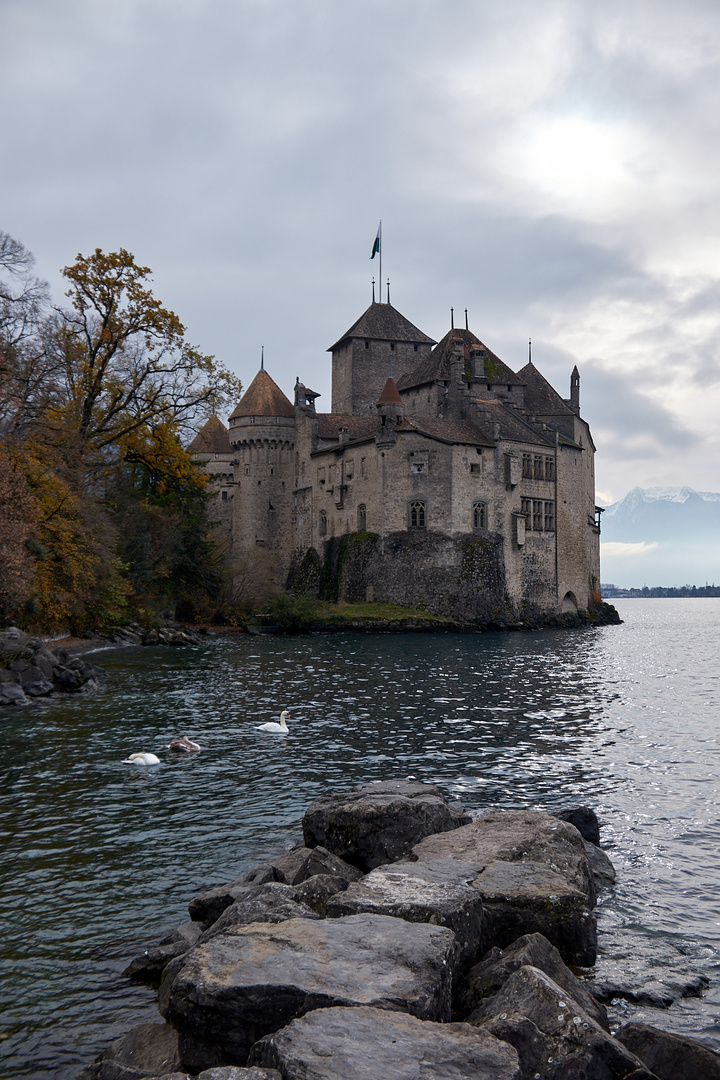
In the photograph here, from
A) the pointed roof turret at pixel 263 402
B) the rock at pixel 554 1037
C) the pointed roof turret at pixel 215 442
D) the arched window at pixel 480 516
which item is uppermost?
the pointed roof turret at pixel 263 402

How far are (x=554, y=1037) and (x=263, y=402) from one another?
224 ft

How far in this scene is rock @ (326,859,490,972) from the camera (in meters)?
6.94

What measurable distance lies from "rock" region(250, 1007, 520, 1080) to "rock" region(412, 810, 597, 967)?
2573mm

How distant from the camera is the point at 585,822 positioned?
11.6 meters

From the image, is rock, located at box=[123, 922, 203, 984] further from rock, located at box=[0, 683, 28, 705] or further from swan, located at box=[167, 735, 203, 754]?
rock, located at box=[0, 683, 28, 705]

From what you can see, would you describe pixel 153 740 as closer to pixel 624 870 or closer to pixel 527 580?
pixel 624 870

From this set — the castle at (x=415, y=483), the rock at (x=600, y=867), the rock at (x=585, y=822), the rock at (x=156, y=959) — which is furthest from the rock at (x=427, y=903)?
the castle at (x=415, y=483)

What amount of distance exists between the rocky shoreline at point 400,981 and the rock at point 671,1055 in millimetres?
10

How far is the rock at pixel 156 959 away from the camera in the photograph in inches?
303

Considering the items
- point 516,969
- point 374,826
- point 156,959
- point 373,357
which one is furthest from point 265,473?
point 516,969

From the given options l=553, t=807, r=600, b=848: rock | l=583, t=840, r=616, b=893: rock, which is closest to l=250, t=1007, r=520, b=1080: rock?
l=583, t=840, r=616, b=893: rock

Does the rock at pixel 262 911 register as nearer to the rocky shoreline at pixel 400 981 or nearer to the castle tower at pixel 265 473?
the rocky shoreline at pixel 400 981

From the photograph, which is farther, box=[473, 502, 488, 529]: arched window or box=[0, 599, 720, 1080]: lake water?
box=[473, 502, 488, 529]: arched window

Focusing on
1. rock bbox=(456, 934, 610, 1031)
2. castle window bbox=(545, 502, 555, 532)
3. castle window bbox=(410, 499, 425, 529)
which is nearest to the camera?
rock bbox=(456, 934, 610, 1031)
